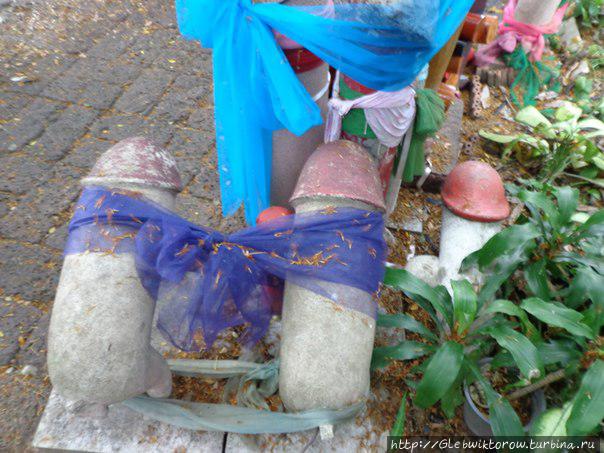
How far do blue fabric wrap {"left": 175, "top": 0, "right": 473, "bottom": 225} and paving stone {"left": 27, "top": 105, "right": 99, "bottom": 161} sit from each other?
55.9 inches

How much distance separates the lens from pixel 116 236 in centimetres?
127

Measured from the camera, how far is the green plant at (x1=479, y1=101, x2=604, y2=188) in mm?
2666

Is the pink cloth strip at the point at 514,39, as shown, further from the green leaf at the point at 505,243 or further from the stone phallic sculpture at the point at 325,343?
the stone phallic sculpture at the point at 325,343

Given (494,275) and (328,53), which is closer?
(328,53)

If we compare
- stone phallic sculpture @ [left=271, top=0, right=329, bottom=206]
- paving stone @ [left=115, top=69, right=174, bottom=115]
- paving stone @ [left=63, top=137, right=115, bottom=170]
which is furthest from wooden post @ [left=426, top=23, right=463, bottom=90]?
paving stone @ [left=63, top=137, right=115, bottom=170]

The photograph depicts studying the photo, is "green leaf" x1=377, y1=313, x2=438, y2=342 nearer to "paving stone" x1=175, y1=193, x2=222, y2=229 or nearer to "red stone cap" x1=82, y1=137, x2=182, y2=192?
"red stone cap" x1=82, y1=137, x2=182, y2=192

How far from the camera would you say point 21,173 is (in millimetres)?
2447

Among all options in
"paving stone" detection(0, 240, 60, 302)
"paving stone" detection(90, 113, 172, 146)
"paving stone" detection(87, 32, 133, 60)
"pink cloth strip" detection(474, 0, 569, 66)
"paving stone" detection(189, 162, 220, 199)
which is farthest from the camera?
"pink cloth strip" detection(474, 0, 569, 66)

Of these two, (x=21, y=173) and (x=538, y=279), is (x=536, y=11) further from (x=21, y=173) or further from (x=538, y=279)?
(x=21, y=173)

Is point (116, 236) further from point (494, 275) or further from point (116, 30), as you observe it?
point (116, 30)

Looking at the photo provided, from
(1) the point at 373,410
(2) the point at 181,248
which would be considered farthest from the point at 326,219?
(1) the point at 373,410

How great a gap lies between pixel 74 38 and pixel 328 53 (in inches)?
110

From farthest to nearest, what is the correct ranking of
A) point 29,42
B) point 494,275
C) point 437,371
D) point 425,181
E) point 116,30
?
point 116,30 → point 29,42 → point 425,181 → point 494,275 → point 437,371

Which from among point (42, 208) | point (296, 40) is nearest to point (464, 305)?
point (296, 40)
